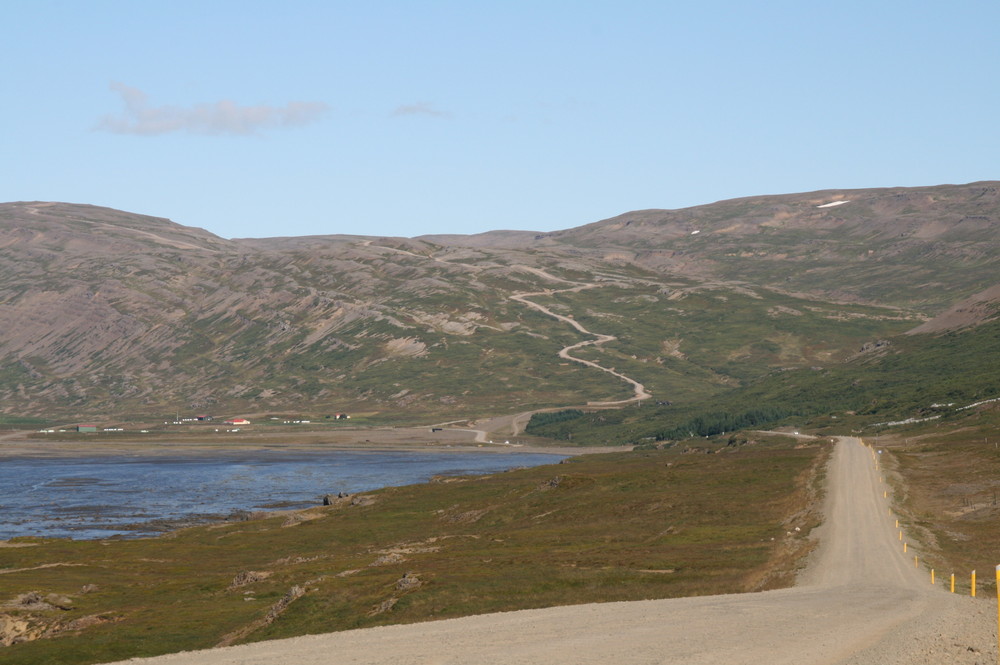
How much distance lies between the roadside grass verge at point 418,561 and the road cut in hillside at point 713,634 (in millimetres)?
7872

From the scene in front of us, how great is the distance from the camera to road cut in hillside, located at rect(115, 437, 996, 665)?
53.8m

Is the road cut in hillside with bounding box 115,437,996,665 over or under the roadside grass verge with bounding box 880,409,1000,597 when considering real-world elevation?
over

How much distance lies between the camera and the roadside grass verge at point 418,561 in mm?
83500

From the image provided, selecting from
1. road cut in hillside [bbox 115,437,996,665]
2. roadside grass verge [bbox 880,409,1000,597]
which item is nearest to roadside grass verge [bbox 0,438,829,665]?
road cut in hillside [bbox 115,437,996,665]

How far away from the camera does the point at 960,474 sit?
519 ft

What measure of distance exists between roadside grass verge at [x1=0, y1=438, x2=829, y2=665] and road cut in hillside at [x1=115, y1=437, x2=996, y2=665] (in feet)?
25.8

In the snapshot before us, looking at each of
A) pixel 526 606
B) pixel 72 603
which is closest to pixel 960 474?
pixel 526 606

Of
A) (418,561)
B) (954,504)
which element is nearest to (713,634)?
(418,561)

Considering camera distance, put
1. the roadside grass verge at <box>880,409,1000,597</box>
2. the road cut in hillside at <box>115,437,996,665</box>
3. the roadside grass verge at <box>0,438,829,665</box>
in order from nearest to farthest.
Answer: the road cut in hillside at <box>115,437,996,665</box>
the roadside grass verge at <box>0,438,829,665</box>
the roadside grass verge at <box>880,409,1000,597</box>

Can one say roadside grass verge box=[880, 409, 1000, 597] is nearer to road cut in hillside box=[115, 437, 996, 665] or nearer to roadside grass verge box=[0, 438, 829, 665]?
roadside grass verge box=[0, 438, 829, 665]

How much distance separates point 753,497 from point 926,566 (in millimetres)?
62351

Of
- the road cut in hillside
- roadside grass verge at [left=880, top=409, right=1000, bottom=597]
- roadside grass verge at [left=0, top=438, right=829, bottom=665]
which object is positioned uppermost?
the road cut in hillside

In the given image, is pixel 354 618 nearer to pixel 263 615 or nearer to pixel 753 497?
pixel 263 615

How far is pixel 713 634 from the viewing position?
2370 inches
